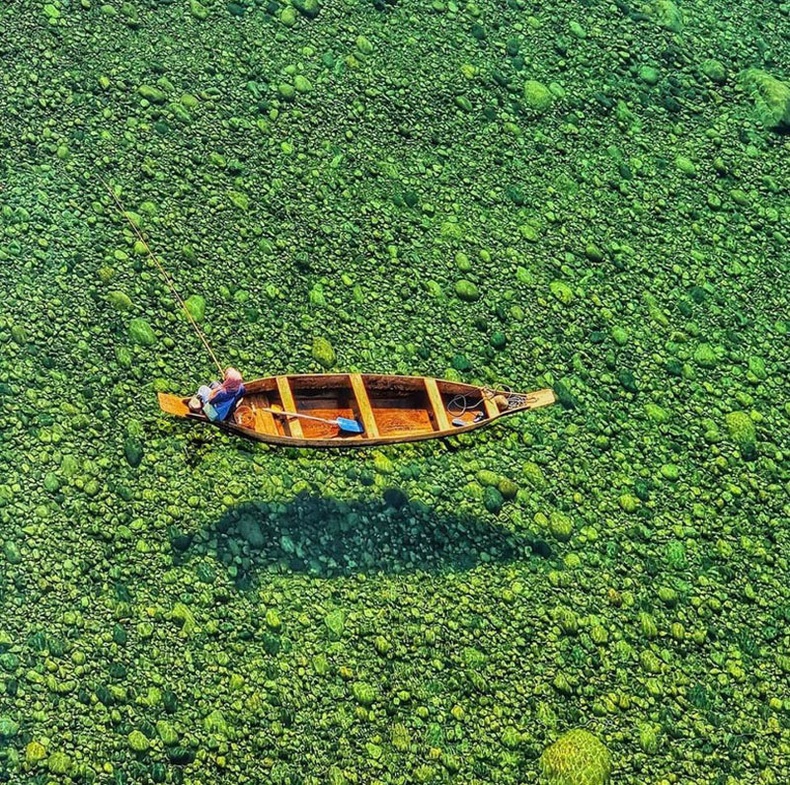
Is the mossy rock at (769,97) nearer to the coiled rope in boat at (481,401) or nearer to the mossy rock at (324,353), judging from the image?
the coiled rope in boat at (481,401)

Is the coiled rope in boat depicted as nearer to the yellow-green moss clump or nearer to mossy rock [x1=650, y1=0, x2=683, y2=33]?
the yellow-green moss clump

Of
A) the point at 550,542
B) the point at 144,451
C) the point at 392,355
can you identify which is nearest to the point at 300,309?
the point at 392,355

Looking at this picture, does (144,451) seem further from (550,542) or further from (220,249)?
(550,542)

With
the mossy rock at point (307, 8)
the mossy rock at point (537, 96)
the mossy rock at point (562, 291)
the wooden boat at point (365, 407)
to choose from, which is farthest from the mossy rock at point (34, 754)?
the mossy rock at point (537, 96)

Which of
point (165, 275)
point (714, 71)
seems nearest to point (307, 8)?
point (165, 275)

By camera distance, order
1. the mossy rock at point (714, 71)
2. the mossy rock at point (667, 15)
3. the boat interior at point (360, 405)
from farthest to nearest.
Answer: the mossy rock at point (667, 15), the mossy rock at point (714, 71), the boat interior at point (360, 405)
